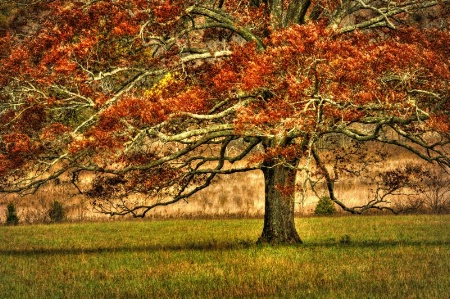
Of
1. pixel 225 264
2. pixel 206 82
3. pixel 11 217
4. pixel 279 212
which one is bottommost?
pixel 225 264

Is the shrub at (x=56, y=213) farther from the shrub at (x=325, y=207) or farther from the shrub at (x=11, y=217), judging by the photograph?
the shrub at (x=325, y=207)

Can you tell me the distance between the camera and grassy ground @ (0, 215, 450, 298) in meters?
10.7

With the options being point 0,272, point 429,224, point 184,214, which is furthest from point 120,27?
point 184,214

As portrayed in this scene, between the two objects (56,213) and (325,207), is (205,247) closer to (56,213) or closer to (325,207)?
(325,207)

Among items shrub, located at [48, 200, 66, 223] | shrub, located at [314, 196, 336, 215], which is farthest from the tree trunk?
shrub, located at [48, 200, 66, 223]

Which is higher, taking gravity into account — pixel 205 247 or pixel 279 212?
pixel 279 212

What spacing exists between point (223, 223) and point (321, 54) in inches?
621

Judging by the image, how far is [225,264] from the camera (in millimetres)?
14156

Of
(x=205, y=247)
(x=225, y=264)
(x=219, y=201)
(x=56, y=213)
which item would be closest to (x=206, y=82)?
(x=205, y=247)

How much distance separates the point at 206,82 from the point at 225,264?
563 centimetres

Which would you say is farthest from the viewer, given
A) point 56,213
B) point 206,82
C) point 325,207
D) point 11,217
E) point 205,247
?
point 56,213

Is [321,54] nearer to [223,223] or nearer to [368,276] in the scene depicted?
[368,276]

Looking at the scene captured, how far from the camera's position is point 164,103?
15.1 meters

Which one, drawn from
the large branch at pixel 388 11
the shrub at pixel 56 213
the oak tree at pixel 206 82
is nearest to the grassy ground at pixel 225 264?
the oak tree at pixel 206 82
